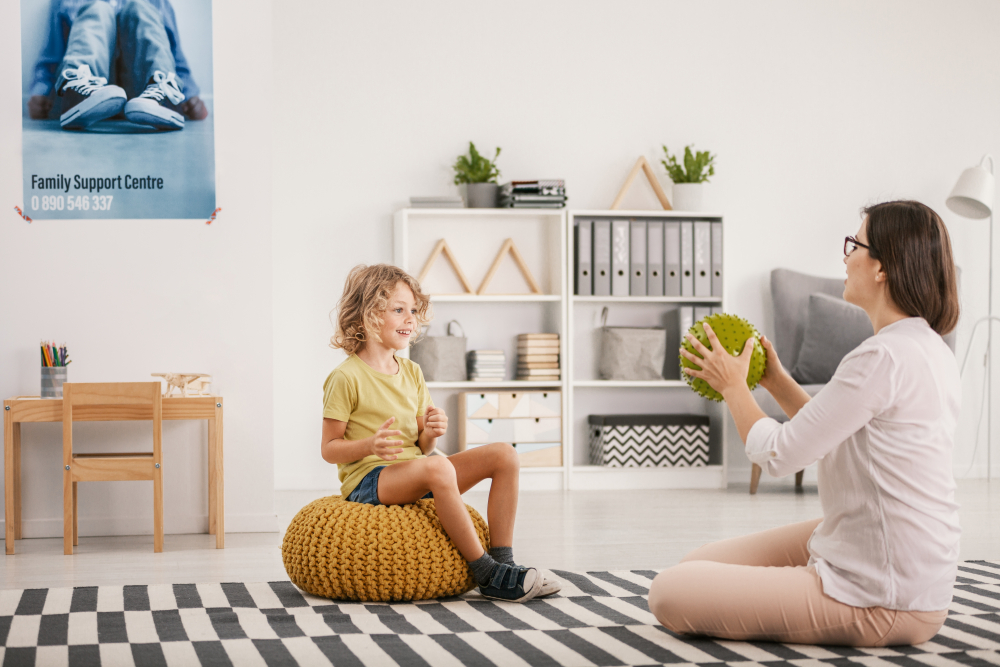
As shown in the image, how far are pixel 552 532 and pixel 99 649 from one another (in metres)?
1.82

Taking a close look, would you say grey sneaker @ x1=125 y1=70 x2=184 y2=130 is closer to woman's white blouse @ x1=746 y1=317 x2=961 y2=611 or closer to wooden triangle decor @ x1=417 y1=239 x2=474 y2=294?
wooden triangle decor @ x1=417 y1=239 x2=474 y2=294

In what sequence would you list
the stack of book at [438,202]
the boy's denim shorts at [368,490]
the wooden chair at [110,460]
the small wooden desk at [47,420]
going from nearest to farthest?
1. the boy's denim shorts at [368,490]
2. the wooden chair at [110,460]
3. the small wooden desk at [47,420]
4. the stack of book at [438,202]

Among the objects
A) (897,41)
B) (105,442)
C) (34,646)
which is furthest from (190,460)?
(897,41)

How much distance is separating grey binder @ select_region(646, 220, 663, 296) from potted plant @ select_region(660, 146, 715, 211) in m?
0.19

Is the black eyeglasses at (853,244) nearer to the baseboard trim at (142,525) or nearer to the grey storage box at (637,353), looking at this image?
the baseboard trim at (142,525)

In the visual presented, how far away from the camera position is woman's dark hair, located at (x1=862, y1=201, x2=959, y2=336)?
1778mm

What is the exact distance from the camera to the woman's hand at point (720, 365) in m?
1.89

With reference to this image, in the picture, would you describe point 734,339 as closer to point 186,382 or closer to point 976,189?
point 186,382

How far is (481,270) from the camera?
486 cm

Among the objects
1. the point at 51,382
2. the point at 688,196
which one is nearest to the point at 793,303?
the point at 688,196

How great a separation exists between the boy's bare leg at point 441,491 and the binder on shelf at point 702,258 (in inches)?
108

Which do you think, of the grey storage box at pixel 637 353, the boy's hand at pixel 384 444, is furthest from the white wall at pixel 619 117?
the boy's hand at pixel 384 444

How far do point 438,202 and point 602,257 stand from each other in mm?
821

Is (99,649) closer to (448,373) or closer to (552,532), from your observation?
(552,532)
